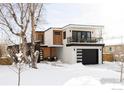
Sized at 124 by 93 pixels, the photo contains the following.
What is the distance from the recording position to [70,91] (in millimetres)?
4441

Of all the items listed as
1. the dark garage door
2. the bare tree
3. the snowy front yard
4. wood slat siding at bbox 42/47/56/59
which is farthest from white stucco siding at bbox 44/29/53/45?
the snowy front yard

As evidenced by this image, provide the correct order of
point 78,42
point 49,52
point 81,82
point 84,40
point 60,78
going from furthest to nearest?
point 49,52 < point 84,40 < point 78,42 < point 60,78 < point 81,82

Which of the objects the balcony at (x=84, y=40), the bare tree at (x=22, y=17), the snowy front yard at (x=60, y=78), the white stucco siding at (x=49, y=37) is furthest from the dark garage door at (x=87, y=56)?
the snowy front yard at (x=60, y=78)

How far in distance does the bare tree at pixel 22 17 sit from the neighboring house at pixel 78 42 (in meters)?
4.39

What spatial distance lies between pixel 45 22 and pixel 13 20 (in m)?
1.74

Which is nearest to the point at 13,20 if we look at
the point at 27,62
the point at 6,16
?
the point at 6,16

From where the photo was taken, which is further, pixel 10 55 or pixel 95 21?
pixel 95 21

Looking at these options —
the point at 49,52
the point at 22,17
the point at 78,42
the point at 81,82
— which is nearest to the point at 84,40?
the point at 78,42

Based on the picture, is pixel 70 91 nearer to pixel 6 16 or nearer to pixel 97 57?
pixel 6 16

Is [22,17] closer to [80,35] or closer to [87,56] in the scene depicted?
[80,35]

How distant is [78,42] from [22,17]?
5.15 m

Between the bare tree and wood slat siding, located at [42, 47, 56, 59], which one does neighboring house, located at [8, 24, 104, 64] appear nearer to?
wood slat siding, located at [42, 47, 56, 59]

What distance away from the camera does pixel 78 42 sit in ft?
47.5

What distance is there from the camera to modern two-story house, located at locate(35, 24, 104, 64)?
47.1 ft
